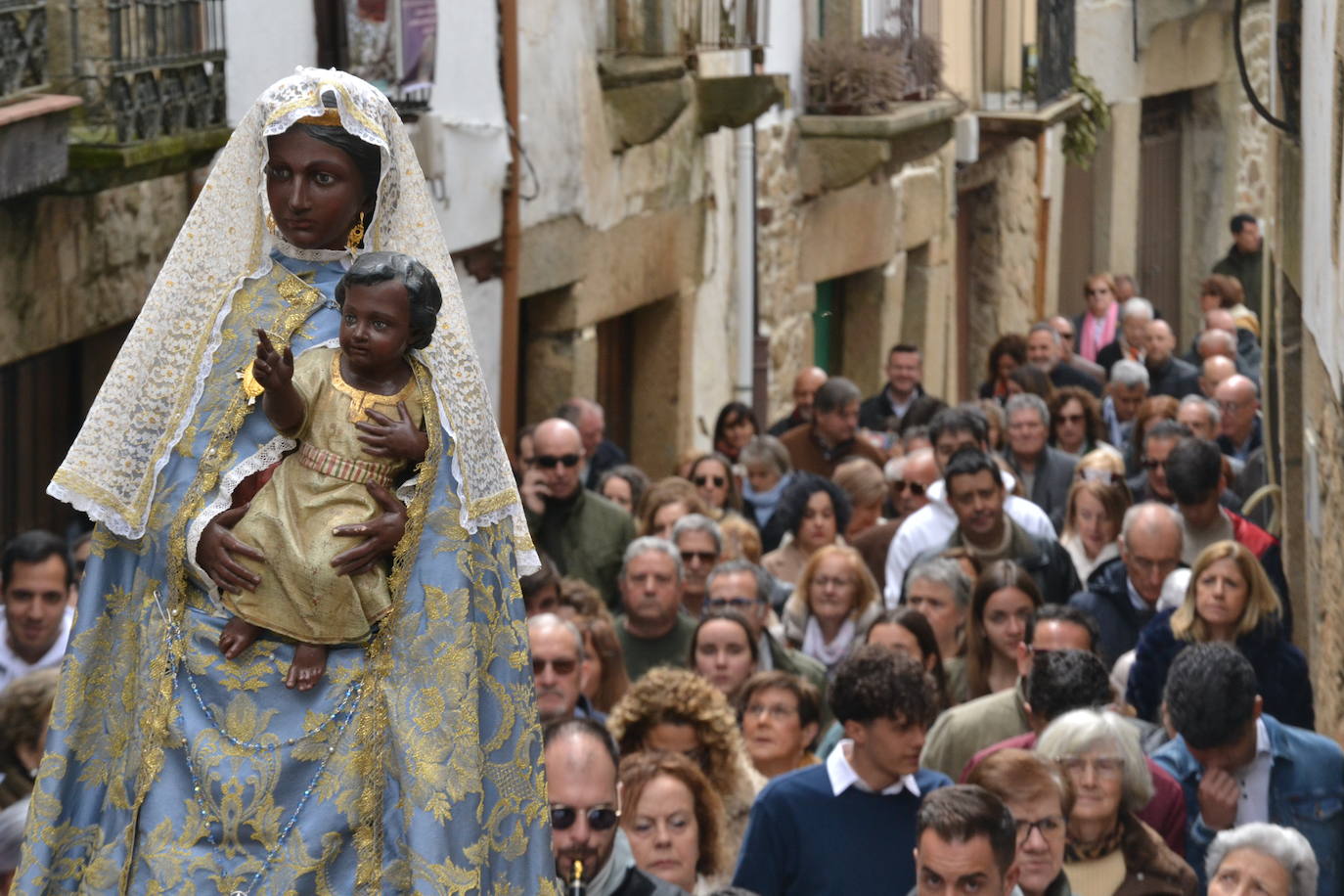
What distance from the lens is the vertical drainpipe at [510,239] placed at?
1410 cm

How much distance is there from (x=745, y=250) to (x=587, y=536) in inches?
297

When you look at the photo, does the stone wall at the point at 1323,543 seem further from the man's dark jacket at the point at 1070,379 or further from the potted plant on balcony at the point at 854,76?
the potted plant on balcony at the point at 854,76

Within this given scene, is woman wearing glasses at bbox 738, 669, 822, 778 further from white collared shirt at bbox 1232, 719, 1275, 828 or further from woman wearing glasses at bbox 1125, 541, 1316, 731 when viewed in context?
woman wearing glasses at bbox 1125, 541, 1316, 731

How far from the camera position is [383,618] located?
12.9 feet

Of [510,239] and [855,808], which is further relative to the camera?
[510,239]

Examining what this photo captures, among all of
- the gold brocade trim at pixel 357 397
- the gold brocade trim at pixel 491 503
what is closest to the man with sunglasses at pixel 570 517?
the gold brocade trim at pixel 491 503

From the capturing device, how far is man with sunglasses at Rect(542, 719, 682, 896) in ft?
18.6

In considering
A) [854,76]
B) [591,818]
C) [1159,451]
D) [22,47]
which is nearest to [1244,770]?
[591,818]

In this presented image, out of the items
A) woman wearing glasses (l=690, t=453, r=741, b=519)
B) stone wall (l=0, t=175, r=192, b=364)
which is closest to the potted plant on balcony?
woman wearing glasses (l=690, t=453, r=741, b=519)

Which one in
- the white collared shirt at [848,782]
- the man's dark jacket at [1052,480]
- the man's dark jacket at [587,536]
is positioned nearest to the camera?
the white collared shirt at [848,782]

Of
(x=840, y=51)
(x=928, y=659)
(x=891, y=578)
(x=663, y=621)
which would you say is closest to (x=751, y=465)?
(x=891, y=578)

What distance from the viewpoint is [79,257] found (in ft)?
32.3

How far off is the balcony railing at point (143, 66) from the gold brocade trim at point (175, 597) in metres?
5.82

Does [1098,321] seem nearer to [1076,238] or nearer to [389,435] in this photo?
[1076,238]
